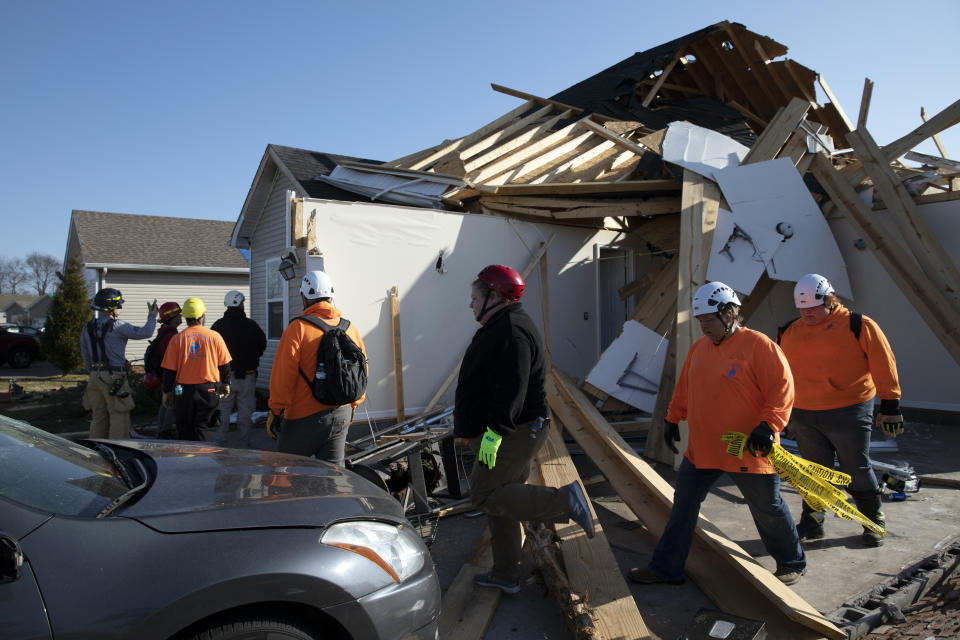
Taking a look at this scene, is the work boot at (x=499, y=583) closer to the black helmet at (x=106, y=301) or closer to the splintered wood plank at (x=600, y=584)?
the splintered wood plank at (x=600, y=584)

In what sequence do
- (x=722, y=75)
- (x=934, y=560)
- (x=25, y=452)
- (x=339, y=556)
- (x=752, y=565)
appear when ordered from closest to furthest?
(x=339, y=556) < (x=25, y=452) < (x=752, y=565) < (x=934, y=560) < (x=722, y=75)

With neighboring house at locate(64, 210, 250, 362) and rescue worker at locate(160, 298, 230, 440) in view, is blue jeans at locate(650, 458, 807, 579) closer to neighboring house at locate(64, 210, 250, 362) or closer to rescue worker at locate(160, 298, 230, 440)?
rescue worker at locate(160, 298, 230, 440)

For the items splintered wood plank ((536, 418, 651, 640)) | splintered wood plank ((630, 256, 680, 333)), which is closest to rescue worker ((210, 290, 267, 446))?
splintered wood plank ((536, 418, 651, 640))

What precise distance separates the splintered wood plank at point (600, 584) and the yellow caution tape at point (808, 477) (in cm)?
103

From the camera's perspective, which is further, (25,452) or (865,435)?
(865,435)

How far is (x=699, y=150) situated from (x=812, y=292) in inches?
179

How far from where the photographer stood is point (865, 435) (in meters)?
4.35

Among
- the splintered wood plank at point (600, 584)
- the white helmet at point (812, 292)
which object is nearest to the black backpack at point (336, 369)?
the splintered wood plank at point (600, 584)

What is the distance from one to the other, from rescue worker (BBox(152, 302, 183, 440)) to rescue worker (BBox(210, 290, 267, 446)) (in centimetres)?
59

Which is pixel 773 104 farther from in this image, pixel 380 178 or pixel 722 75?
pixel 380 178

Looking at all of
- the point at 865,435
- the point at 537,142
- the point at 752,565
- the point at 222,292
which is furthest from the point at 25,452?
the point at 222,292

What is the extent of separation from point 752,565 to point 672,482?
2.49m

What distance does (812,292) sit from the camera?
4.43 meters

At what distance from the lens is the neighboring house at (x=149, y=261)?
19516 mm
